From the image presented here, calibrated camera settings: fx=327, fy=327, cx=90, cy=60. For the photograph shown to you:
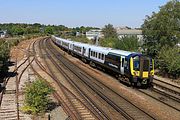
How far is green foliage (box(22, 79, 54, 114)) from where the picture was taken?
1696 centimetres

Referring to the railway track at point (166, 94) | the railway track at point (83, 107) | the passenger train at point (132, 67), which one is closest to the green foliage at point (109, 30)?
the passenger train at point (132, 67)

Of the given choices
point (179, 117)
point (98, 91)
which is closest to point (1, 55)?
point (98, 91)

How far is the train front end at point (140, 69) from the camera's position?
23.8m

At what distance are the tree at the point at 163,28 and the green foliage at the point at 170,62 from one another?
524 centimetres

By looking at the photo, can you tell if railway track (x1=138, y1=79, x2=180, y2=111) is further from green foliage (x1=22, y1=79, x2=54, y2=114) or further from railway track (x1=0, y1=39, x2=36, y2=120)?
railway track (x1=0, y1=39, x2=36, y2=120)

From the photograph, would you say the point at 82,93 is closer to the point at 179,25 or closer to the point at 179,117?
the point at 179,117

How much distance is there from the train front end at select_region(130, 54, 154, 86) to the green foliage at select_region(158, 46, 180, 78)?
4999mm

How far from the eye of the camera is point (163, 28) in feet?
118

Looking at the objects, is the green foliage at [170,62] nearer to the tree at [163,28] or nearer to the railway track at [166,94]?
the railway track at [166,94]

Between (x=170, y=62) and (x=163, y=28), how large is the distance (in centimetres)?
779

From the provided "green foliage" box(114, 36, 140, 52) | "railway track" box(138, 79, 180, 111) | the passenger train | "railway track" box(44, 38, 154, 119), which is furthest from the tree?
"railway track" box(44, 38, 154, 119)

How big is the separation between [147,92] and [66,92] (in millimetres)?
5750

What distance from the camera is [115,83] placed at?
26.3 metres

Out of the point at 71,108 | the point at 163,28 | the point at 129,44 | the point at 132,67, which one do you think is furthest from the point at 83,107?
the point at 129,44
